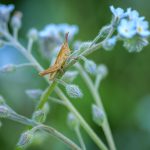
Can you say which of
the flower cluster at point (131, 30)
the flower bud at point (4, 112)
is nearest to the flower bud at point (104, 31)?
the flower cluster at point (131, 30)

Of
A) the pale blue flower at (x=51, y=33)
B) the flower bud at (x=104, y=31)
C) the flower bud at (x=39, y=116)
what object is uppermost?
the flower bud at (x=104, y=31)

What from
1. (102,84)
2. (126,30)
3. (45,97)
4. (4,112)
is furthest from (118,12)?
(102,84)

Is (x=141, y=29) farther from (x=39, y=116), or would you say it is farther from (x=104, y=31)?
(x=39, y=116)

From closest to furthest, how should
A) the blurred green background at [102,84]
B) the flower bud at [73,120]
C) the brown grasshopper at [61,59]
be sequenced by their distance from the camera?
1. the brown grasshopper at [61,59]
2. the flower bud at [73,120]
3. the blurred green background at [102,84]

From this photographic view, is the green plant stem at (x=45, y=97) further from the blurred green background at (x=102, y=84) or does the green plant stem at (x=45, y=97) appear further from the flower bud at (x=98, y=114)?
the blurred green background at (x=102, y=84)

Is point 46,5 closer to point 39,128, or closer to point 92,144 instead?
point 92,144

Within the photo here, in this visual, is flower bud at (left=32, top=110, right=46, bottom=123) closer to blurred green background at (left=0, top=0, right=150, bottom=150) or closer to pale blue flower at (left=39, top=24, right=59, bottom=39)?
pale blue flower at (left=39, top=24, right=59, bottom=39)

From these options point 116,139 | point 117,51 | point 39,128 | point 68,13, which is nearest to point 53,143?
point 116,139

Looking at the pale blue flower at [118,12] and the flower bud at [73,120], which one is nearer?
the pale blue flower at [118,12]

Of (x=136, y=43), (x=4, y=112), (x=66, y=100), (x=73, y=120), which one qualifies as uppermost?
(x=4, y=112)
